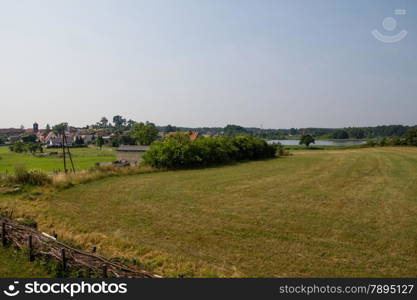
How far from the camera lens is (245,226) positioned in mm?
11383

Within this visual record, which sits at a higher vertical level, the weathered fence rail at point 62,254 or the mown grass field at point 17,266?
the weathered fence rail at point 62,254

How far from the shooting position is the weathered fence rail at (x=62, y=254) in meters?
5.96

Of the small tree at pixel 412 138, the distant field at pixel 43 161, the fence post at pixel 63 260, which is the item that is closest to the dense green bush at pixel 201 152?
the distant field at pixel 43 161

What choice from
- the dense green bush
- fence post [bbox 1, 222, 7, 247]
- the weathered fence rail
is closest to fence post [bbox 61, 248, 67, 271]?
the weathered fence rail

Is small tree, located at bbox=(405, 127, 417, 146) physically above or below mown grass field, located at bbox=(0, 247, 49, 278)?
above

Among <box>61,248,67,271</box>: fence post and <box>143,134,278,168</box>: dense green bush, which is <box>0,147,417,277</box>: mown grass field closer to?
<box>61,248,67,271</box>: fence post

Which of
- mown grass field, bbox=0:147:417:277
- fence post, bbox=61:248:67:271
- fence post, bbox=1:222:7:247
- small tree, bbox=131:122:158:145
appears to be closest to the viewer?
fence post, bbox=61:248:67:271

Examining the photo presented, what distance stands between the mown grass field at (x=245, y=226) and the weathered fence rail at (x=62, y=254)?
1679mm

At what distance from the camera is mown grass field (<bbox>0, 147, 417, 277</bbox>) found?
7793mm

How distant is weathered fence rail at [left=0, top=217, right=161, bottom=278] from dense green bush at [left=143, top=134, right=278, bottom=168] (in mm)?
23091

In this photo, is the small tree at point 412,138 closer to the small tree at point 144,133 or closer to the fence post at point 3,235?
the small tree at point 144,133

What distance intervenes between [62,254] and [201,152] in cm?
2872

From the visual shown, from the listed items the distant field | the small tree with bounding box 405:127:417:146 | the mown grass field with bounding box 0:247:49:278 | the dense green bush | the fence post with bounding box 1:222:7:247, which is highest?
the small tree with bounding box 405:127:417:146

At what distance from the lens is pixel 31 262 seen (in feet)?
24.6
